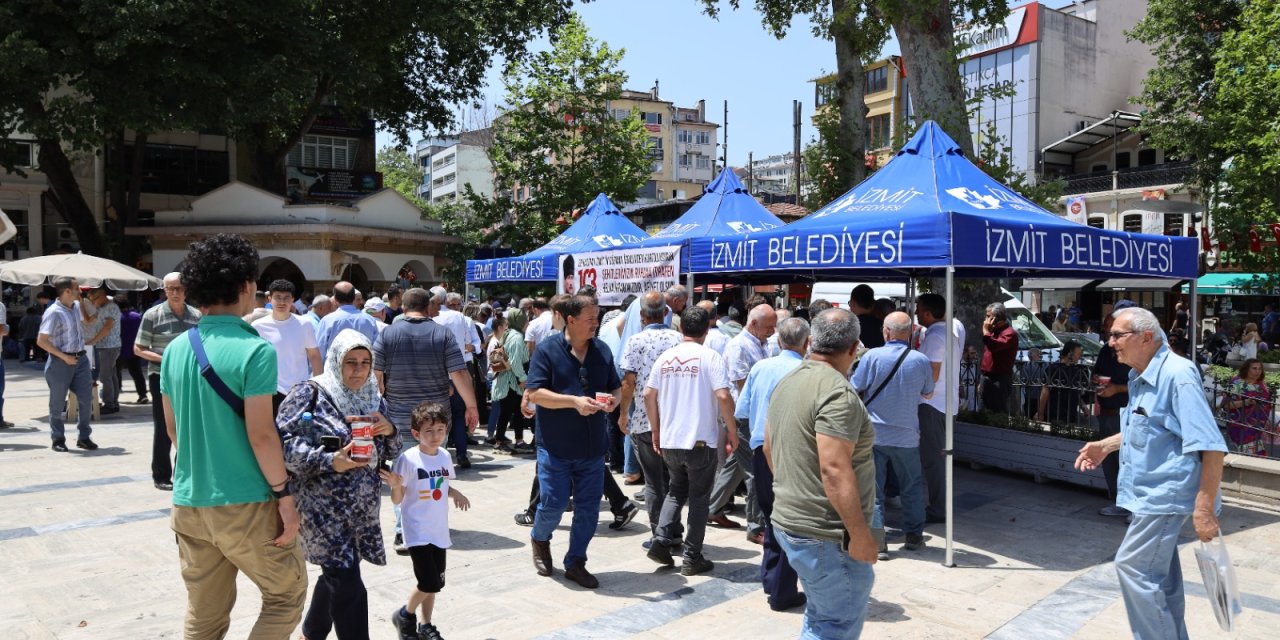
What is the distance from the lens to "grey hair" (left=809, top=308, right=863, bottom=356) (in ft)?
11.9

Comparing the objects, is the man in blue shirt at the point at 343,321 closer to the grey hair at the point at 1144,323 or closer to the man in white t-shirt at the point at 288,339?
the man in white t-shirt at the point at 288,339

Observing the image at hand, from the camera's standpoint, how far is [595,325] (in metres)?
5.43

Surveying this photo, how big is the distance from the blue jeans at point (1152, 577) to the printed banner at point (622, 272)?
5216 mm

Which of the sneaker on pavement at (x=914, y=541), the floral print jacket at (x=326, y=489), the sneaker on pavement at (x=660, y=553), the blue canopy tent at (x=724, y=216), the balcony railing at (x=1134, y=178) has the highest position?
the balcony railing at (x=1134, y=178)

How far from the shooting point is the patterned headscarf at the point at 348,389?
13.5 ft

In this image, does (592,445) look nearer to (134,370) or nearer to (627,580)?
(627,580)

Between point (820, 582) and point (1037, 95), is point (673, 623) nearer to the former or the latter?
point (820, 582)

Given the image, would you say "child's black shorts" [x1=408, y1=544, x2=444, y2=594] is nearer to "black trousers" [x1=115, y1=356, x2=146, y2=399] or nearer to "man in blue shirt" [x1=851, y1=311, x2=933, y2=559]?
"man in blue shirt" [x1=851, y1=311, x2=933, y2=559]

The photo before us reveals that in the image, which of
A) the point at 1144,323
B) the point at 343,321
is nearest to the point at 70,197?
the point at 343,321

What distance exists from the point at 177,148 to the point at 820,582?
34.1 m

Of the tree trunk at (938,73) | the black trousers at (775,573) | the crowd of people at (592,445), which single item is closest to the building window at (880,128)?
the tree trunk at (938,73)

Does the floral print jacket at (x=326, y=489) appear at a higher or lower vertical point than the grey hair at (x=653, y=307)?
lower

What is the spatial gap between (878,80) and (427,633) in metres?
49.3

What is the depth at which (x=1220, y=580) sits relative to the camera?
12.7 ft
